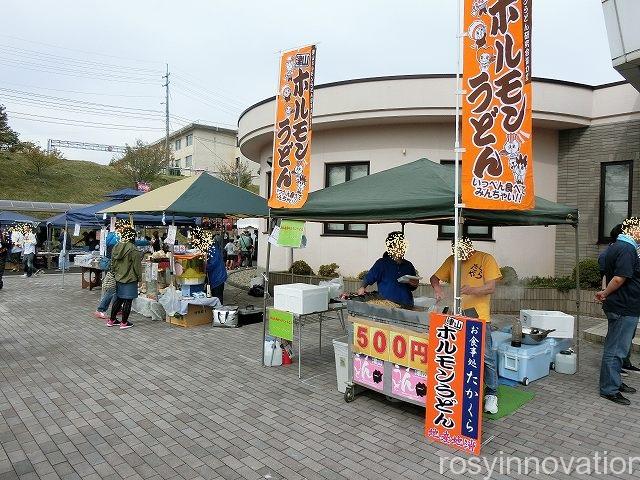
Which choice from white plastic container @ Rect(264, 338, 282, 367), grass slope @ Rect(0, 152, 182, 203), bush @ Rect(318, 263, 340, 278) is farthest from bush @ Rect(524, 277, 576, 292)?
grass slope @ Rect(0, 152, 182, 203)

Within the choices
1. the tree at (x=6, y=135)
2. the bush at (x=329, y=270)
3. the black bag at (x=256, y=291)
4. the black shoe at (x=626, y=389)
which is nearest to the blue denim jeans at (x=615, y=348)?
the black shoe at (x=626, y=389)

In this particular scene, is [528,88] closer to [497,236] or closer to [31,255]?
[497,236]

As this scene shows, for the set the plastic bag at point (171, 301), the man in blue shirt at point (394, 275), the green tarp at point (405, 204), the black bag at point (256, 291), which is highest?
the green tarp at point (405, 204)

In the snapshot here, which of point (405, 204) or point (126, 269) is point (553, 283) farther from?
point (126, 269)

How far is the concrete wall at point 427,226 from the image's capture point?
10.9m

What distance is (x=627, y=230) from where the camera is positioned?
4996 millimetres

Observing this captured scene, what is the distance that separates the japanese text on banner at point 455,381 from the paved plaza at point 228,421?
190 mm

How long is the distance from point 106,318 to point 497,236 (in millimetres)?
9276

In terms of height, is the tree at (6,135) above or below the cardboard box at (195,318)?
above

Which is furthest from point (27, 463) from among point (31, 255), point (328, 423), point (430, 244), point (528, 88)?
point (31, 255)

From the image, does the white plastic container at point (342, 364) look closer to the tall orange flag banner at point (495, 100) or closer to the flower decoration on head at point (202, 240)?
the tall orange flag banner at point (495, 100)

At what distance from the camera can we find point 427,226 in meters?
11.2

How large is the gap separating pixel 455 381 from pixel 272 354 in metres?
2.94

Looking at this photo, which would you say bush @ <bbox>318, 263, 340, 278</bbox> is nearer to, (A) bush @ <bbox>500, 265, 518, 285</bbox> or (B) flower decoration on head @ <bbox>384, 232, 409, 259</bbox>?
(A) bush @ <bbox>500, 265, 518, 285</bbox>
